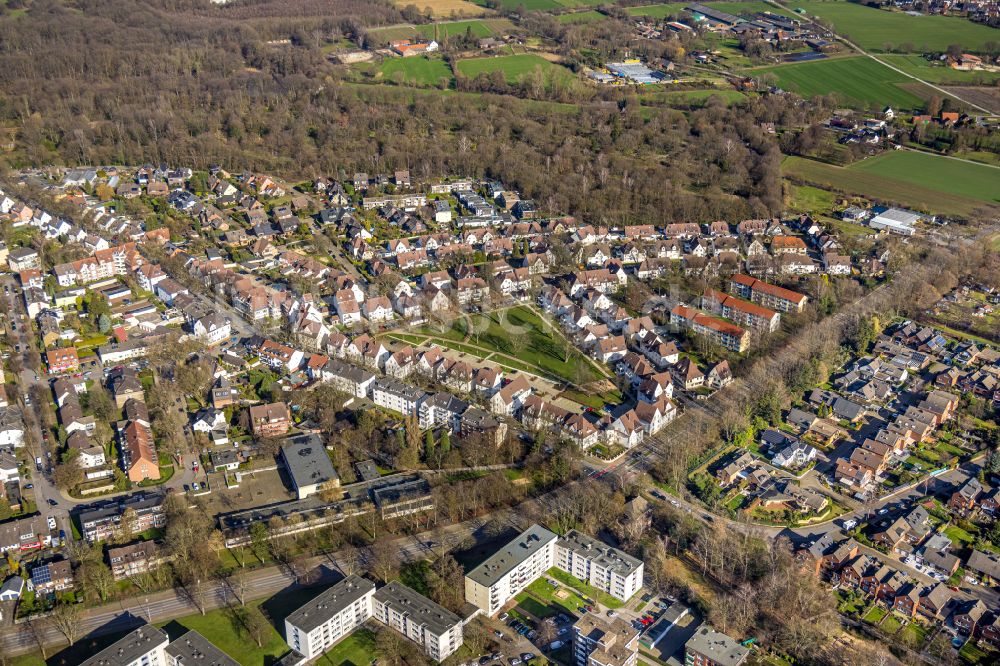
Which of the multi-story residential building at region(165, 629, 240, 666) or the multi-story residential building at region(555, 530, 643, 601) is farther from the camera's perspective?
the multi-story residential building at region(555, 530, 643, 601)

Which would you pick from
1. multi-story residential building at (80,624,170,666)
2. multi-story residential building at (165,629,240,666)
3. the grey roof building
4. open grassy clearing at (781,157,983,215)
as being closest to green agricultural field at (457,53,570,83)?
open grassy clearing at (781,157,983,215)

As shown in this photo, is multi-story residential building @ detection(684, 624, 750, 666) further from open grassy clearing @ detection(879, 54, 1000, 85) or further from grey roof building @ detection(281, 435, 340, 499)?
open grassy clearing @ detection(879, 54, 1000, 85)

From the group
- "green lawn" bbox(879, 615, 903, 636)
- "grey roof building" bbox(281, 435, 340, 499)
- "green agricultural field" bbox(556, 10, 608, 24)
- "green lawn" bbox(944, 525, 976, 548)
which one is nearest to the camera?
"green lawn" bbox(879, 615, 903, 636)

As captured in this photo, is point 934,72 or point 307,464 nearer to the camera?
point 307,464

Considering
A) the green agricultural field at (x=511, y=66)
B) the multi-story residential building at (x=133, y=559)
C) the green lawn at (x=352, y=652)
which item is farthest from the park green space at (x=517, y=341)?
the green agricultural field at (x=511, y=66)

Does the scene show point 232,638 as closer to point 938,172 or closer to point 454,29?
point 938,172

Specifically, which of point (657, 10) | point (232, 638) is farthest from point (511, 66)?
point (232, 638)

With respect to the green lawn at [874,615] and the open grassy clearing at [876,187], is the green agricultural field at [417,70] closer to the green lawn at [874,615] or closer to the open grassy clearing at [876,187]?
the open grassy clearing at [876,187]
